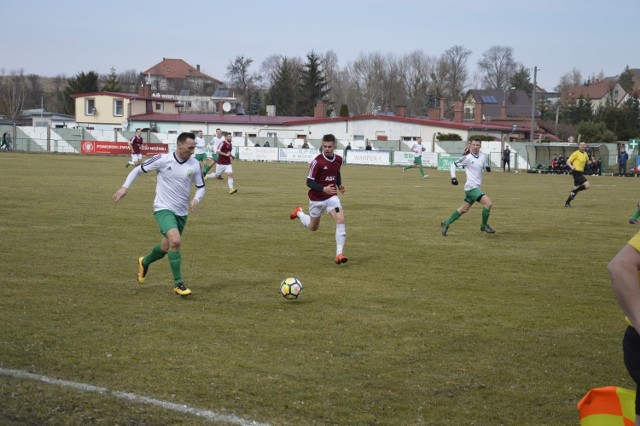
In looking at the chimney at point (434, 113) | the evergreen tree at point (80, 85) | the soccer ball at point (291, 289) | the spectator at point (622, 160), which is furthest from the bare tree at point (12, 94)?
the soccer ball at point (291, 289)

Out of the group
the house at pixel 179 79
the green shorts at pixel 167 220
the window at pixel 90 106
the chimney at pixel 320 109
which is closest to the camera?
the green shorts at pixel 167 220

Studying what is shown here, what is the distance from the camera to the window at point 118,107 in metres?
88.8

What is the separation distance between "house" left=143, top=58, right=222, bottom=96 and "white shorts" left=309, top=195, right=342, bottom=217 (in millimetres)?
132266

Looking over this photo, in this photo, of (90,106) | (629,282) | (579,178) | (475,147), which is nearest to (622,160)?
(579,178)

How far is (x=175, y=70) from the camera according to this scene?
154375mm

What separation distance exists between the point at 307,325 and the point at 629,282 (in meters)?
5.60

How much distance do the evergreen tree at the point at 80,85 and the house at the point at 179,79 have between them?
3012 cm

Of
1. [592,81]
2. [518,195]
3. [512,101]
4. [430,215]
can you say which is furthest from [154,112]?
[592,81]

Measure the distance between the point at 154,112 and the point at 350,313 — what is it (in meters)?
87.7

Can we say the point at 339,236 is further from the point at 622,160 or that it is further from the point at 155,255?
the point at 622,160

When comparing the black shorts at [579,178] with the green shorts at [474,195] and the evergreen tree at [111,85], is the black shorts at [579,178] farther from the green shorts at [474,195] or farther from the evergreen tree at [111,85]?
the evergreen tree at [111,85]

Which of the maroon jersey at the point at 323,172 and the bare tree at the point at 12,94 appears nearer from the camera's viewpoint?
the maroon jersey at the point at 323,172

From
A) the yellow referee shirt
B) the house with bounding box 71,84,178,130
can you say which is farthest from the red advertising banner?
Result: the yellow referee shirt

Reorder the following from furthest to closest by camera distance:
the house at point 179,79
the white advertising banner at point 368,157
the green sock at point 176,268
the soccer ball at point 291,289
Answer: the house at point 179,79, the white advertising banner at point 368,157, the green sock at point 176,268, the soccer ball at point 291,289
